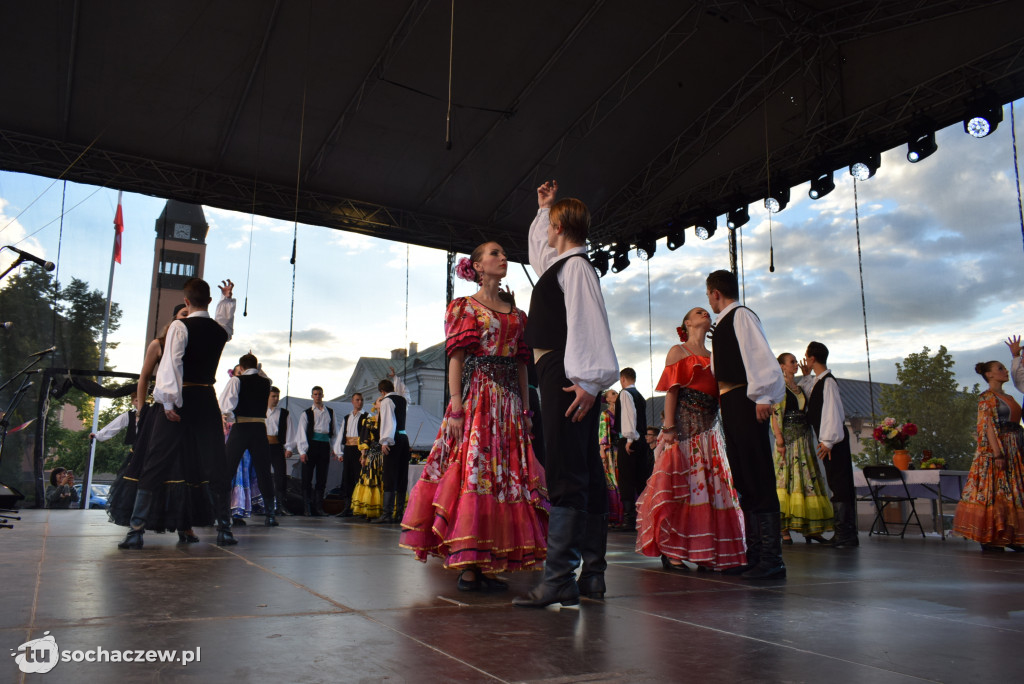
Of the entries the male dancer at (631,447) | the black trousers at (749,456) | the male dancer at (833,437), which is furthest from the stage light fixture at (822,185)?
the black trousers at (749,456)

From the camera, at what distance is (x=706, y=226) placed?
11.2m

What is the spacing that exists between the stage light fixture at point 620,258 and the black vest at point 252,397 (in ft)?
24.5

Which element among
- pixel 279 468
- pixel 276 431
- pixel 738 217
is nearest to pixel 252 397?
pixel 276 431

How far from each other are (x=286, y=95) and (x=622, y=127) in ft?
15.7

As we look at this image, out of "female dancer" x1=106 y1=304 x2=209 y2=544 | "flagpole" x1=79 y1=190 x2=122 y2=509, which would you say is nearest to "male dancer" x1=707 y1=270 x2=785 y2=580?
"female dancer" x1=106 y1=304 x2=209 y2=544

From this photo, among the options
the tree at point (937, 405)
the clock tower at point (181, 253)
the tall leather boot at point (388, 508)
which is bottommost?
the tall leather boot at point (388, 508)

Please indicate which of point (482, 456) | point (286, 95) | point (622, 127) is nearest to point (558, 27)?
point (622, 127)

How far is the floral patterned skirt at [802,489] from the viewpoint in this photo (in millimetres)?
6207

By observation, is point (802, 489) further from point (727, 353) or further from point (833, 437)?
point (727, 353)

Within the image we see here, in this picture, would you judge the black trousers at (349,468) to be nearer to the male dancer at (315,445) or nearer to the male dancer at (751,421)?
the male dancer at (315,445)

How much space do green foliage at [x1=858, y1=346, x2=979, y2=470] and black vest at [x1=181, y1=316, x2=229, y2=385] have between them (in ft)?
60.7

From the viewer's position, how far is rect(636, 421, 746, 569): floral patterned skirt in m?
3.75

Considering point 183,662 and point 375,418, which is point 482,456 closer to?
point 183,662

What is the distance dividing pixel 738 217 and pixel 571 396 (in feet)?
30.2
